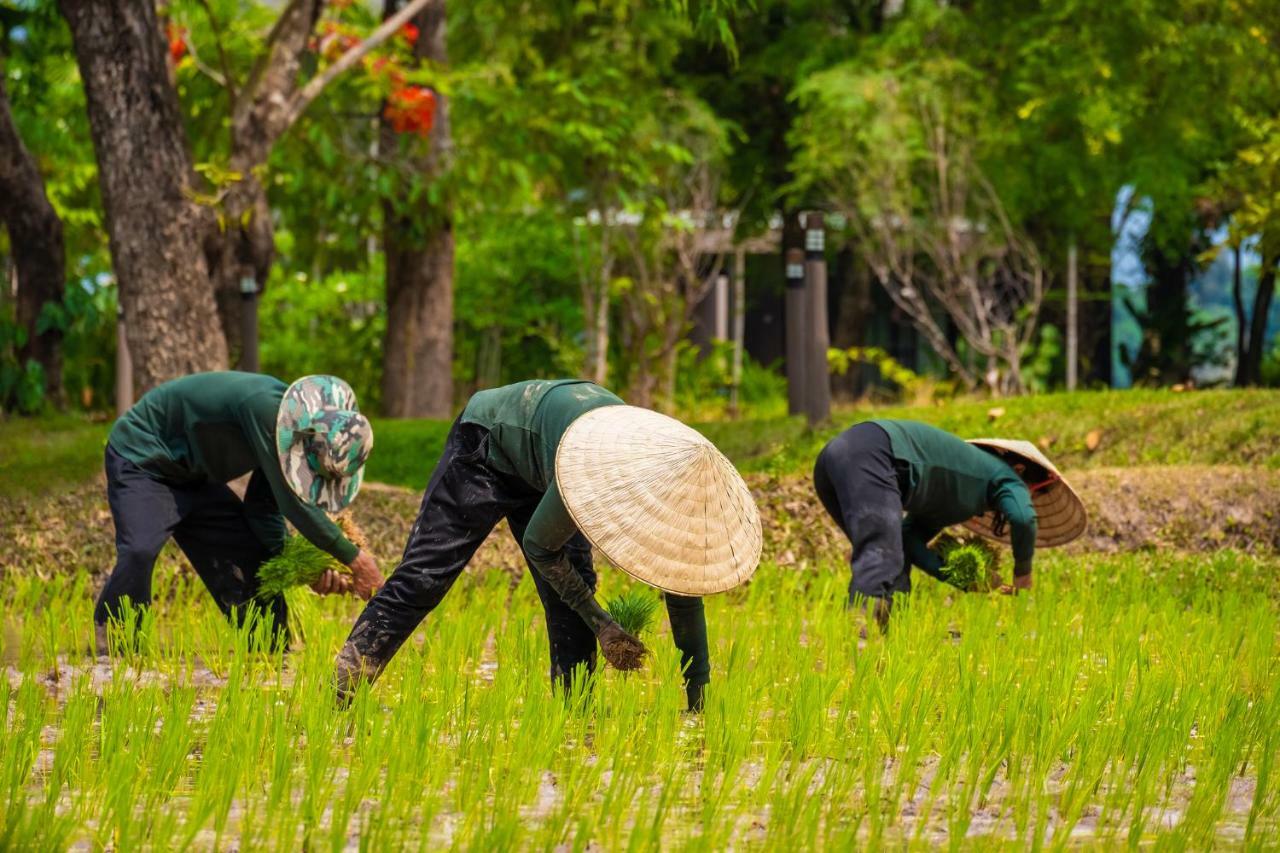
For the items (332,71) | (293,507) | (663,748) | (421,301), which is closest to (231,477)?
(293,507)

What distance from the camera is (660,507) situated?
4172 millimetres

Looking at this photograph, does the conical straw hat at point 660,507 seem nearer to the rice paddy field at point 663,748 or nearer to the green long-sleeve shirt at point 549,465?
the green long-sleeve shirt at point 549,465

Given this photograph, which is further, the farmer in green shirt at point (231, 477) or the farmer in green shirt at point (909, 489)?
the farmer in green shirt at point (909, 489)

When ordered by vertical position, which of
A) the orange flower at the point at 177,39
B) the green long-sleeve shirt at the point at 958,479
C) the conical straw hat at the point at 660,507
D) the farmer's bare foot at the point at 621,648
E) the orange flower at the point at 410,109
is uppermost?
the orange flower at the point at 177,39

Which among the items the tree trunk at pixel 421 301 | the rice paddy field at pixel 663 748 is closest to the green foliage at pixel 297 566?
the rice paddy field at pixel 663 748

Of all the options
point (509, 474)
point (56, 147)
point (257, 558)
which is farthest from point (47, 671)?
point (56, 147)

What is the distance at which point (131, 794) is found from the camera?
370 centimetres

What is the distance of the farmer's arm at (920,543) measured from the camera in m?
6.99

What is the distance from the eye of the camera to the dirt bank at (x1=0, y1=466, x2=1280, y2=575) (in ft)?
27.0

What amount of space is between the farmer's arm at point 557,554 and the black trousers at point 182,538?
1707 mm

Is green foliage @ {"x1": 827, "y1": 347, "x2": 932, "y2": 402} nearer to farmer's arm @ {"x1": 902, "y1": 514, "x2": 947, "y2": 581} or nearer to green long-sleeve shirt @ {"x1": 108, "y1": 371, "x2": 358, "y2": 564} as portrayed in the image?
farmer's arm @ {"x1": 902, "y1": 514, "x2": 947, "y2": 581}

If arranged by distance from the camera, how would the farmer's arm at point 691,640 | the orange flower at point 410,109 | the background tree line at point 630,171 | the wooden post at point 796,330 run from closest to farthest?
the farmer's arm at point 691,640, the wooden post at point 796,330, the orange flower at point 410,109, the background tree line at point 630,171

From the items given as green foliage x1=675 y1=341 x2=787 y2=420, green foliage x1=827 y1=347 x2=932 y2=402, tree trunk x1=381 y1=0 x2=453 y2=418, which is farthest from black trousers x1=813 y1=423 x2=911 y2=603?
green foliage x1=675 y1=341 x2=787 y2=420

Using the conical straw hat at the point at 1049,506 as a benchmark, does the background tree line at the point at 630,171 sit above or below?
above
